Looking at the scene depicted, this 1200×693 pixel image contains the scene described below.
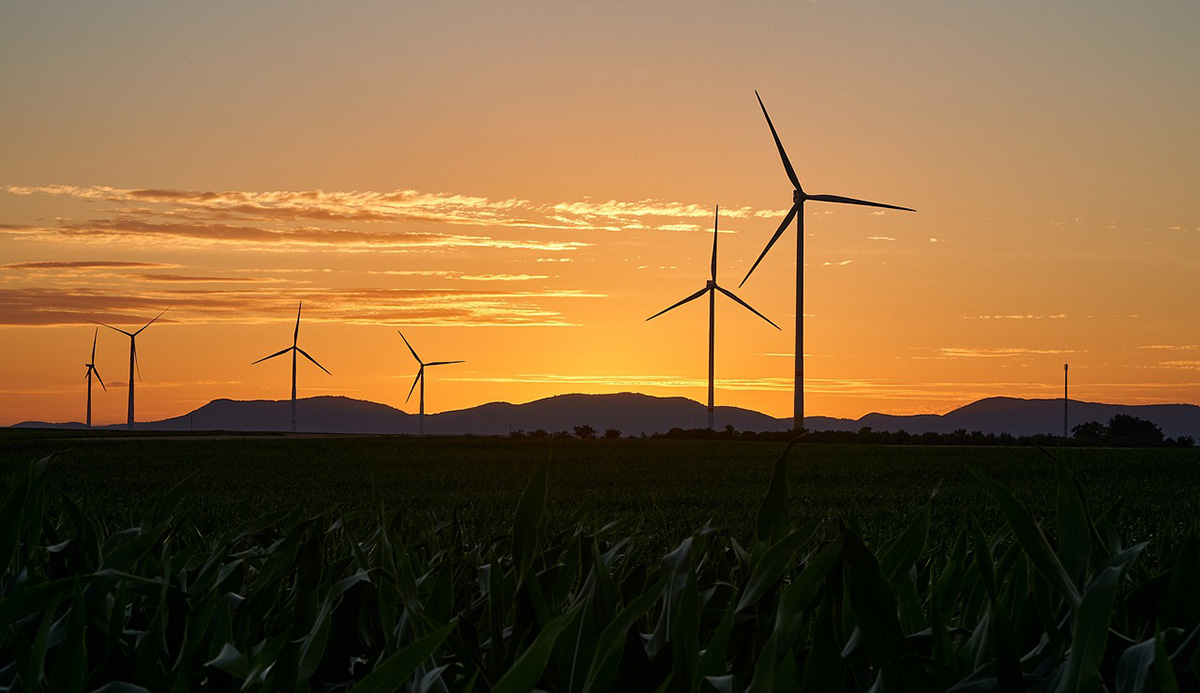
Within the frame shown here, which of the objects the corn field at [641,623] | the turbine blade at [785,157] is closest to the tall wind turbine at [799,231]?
the turbine blade at [785,157]

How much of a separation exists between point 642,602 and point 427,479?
25.8 meters

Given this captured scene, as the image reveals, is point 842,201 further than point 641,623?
Yes

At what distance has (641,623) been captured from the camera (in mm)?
2643

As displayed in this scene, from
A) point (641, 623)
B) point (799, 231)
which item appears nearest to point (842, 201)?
point (799, 231)

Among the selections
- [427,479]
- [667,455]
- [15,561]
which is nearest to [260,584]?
[15,561]

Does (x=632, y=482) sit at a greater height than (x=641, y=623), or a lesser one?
lesser

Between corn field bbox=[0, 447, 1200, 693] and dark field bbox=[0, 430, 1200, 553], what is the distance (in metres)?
8.96

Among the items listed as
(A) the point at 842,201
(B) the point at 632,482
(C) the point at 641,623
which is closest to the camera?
(C) the point at 641,623

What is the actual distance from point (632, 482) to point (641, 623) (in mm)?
23686

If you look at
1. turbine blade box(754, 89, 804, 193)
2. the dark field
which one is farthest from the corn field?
turbine blade box(754, 89, 804, 193)

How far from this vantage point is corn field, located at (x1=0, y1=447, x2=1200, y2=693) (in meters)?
1.50

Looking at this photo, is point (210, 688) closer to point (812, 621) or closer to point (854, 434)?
point (812, 621)

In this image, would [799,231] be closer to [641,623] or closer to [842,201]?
[842,201]

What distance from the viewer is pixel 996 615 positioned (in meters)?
1.50
